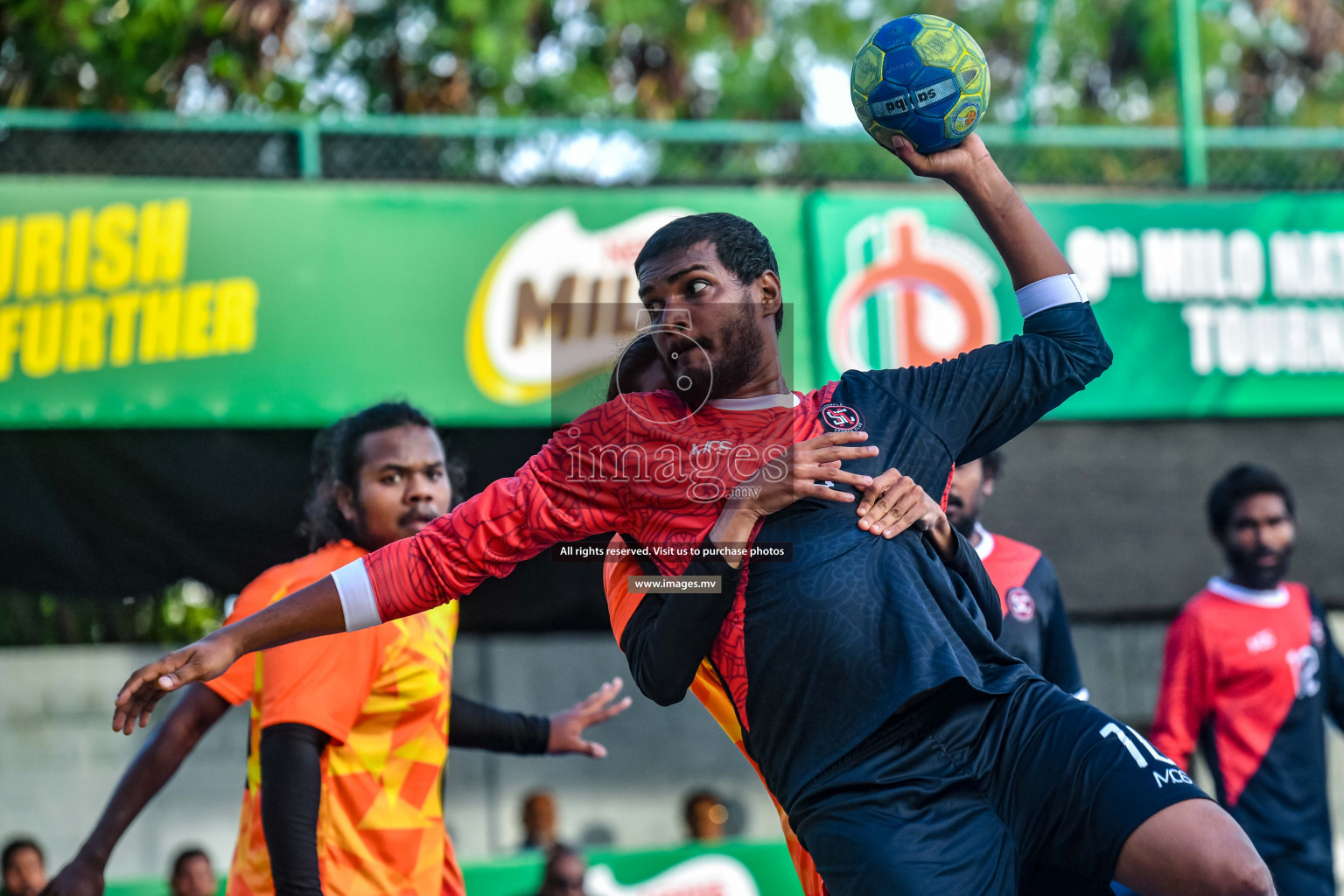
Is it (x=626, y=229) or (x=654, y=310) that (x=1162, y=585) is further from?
(x=654, y=310)

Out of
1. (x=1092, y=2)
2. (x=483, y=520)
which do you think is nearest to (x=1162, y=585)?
(x=483, y=520)

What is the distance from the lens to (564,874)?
7129 millimetres

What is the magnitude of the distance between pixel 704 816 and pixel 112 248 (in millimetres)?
5089

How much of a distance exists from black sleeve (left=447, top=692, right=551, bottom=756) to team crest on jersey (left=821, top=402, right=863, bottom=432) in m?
1.87

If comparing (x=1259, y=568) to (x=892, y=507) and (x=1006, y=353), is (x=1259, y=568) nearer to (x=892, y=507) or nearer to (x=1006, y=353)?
(x=1006, y=353)

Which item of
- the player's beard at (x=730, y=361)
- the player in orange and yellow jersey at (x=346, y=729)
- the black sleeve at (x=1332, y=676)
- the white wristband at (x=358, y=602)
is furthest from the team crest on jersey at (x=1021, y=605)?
the black sleeve at (x=1332, y=676)

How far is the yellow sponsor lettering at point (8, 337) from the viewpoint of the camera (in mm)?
7273

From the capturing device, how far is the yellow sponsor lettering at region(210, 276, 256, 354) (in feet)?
24.7

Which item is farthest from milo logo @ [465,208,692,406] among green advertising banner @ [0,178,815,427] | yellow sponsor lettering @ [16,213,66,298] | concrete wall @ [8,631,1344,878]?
concrete wall @ [8,631,1344,878]

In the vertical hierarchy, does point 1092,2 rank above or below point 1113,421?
above

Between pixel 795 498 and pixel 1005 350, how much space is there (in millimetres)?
646

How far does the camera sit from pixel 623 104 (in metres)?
13.0

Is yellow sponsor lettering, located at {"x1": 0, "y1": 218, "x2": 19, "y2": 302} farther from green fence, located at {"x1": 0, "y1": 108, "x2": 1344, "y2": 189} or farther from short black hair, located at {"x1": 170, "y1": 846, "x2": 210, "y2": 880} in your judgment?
short black hair, located at {"x1": 170, "y1": 846, "x2": 210, "y2": 880}

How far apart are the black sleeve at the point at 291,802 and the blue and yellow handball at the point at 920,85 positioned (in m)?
2.06
